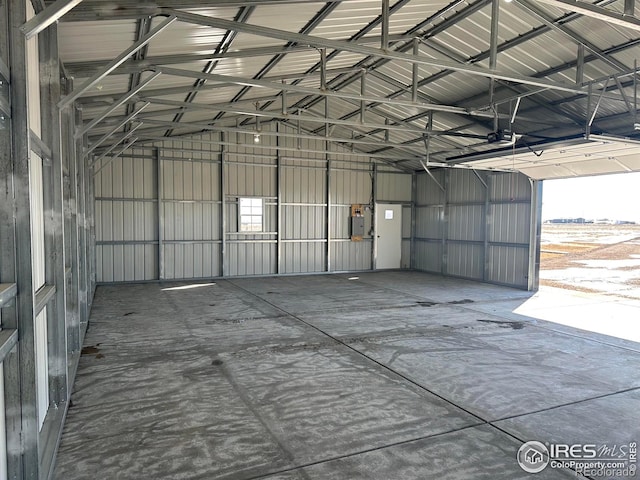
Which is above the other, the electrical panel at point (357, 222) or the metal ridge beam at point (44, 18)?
the metal ridge beam at point (44, 18)

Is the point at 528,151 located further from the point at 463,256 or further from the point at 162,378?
the point at 162,378

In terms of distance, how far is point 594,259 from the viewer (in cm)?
1939

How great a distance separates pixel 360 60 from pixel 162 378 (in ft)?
20.9

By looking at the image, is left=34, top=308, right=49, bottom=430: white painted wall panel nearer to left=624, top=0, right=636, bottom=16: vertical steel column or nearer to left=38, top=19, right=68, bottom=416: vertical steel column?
left=38, top=19, right=68, bottom=416: vertical steel column

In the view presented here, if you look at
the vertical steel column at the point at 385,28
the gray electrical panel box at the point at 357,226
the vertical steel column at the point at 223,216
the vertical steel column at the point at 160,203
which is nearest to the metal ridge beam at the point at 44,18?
the vertical steel column at the point at 385,28

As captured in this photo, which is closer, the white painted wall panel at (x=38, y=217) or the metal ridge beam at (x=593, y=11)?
Result: the white painted wall panel at (x=38, y=217)

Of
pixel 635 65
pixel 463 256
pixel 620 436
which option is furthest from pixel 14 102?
pixel 463 256

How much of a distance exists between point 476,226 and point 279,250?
5820 mm

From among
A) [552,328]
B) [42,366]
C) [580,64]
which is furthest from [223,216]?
[42,366]

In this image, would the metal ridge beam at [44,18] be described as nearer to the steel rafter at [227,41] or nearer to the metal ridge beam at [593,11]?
the steel rafter at [227,41]

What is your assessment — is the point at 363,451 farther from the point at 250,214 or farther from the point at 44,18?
the point at 250,214

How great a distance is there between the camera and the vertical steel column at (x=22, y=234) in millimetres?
2195

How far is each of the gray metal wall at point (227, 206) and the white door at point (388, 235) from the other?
31cm

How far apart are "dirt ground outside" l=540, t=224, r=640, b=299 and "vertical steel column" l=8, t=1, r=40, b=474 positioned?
11.8 meters
